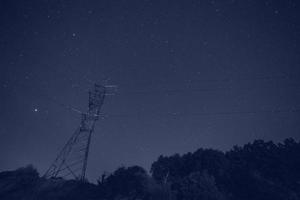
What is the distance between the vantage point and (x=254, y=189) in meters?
32.7

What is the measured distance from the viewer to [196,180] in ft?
102

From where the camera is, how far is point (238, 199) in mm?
32125

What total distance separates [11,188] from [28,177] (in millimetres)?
3030

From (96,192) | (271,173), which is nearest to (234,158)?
(271,173)

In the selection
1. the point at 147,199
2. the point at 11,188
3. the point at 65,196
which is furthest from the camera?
the point at 11,188

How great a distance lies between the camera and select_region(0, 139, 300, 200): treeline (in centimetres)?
3012

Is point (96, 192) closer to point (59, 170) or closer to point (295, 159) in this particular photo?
point (59, 170)

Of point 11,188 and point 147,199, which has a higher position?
point 11,188

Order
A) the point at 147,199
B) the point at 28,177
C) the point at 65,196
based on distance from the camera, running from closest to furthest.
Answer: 1. the point at 147,199
2. the point at 65,196
3. the point at 28,177

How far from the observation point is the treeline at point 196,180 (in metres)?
30.1

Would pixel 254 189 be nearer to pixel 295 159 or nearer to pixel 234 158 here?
pixel 234 158

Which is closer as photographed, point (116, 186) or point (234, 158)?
point (116, 186)

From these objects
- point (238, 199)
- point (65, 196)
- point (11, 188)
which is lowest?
point (238, 199)

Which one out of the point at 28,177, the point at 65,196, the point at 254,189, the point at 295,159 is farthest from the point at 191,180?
the point at 28,177
